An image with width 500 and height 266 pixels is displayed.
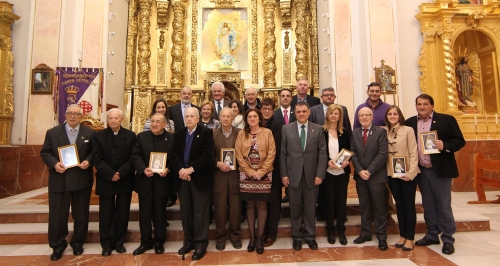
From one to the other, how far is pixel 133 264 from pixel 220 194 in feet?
4.04

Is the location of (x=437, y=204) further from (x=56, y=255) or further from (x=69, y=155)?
(x=56, y=255)

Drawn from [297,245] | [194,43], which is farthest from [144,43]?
[297,245]

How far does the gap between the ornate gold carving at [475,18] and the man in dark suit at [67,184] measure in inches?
370

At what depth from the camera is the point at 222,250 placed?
12.7 ft

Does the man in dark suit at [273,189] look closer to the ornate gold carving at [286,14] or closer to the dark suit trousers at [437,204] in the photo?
the dark suit trousers at [437,204]

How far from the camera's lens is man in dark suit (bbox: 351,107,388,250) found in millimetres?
3811

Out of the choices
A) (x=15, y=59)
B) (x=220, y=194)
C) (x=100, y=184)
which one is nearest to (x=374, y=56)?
(x=220, y=194)

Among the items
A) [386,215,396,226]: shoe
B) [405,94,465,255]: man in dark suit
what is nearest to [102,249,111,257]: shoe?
[386,215,396,226]: shoe

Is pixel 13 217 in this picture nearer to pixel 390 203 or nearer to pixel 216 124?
pixel 216 124

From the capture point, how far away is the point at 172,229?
14.0 ft

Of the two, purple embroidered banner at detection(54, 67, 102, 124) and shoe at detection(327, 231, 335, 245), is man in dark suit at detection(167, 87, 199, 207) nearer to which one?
shoe at detection(327, 231, 335, 245)

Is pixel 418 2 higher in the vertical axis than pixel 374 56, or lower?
higher

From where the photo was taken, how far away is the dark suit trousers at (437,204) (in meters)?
3.75

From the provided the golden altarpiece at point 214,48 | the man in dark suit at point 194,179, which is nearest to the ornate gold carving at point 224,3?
the golden altarpiece at point 214,48
